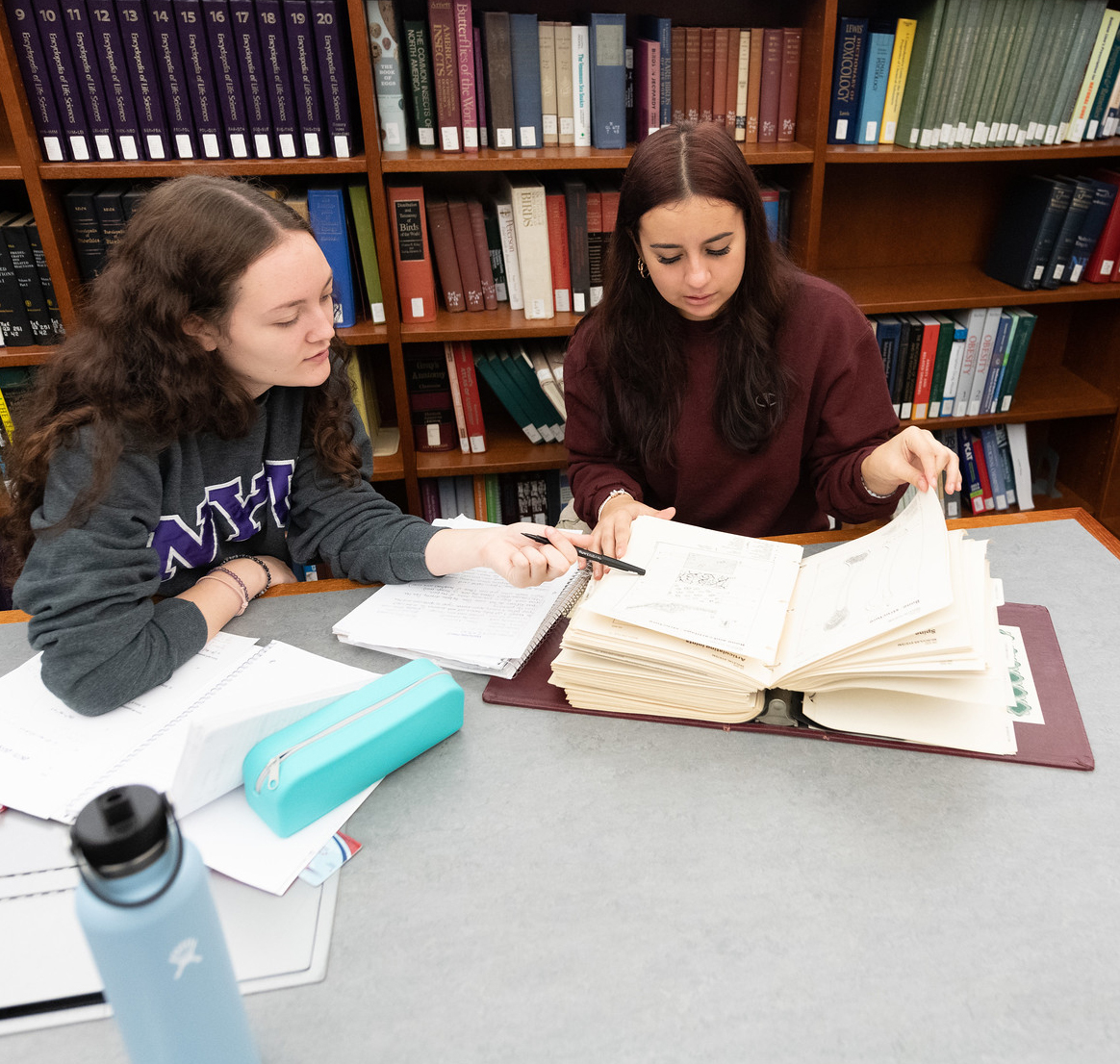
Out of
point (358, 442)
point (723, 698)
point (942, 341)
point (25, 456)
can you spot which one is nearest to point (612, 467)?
point (358, 442)

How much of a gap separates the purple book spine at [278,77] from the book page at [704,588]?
4.23 ft

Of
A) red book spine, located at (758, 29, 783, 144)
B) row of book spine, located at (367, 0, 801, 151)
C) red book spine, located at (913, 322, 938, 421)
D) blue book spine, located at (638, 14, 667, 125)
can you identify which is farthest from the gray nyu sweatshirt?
red book spine, located at (913, 322, 938, 421)

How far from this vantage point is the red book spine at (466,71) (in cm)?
178

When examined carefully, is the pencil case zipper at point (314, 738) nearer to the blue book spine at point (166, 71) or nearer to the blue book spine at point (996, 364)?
the blue book spine at point (166, 71)

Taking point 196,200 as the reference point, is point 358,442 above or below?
below

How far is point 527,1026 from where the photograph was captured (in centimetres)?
62

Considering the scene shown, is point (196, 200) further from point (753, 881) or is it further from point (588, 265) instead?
point (588, 265)

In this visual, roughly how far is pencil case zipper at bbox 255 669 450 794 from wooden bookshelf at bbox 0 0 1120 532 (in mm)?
1291

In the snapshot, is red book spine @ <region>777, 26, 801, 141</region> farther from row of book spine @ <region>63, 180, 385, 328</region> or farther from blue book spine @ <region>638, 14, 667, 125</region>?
row of book spine @ <region>63, 180, 385, 328</region>

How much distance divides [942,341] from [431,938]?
6.75 ft

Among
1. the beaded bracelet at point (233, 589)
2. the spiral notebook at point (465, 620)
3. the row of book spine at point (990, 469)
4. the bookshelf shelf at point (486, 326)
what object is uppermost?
the bookshelf shelf at point (486, 326)

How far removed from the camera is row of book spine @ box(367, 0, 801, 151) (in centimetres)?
181

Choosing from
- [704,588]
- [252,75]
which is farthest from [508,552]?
[252,75]

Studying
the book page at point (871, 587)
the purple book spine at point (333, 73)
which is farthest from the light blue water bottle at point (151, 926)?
the purple book spine at point (333, 73)
